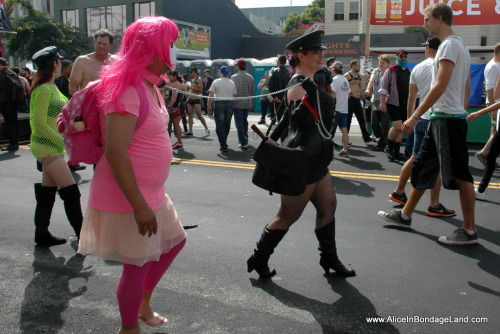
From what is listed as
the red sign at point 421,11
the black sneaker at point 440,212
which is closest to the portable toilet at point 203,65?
the red sign at point 421,11

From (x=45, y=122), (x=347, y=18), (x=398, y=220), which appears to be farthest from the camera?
(x=347, y=18)

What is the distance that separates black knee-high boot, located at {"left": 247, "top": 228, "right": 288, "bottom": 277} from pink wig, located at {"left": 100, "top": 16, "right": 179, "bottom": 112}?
5.16 feet

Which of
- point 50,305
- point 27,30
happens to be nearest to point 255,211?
point 50,305

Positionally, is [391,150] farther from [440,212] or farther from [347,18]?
[347,18]

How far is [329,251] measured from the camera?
3.54m

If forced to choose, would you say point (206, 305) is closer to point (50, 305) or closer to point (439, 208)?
point (50, 305)

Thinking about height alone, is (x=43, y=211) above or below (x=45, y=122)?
below

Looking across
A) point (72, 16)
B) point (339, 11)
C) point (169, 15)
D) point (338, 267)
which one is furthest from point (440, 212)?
point (339, 11)

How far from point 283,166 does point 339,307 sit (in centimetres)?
99

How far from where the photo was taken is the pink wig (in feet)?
7.34

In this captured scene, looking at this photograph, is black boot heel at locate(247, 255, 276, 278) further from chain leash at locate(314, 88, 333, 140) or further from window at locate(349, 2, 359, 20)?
window at locate(349, 2, 359, 20)

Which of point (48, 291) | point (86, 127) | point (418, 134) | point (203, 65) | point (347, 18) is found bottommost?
point (48, 291)

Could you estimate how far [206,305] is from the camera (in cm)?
321

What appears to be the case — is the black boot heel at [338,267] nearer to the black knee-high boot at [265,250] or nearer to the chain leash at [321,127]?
the black knee-high boot at [265,250]
